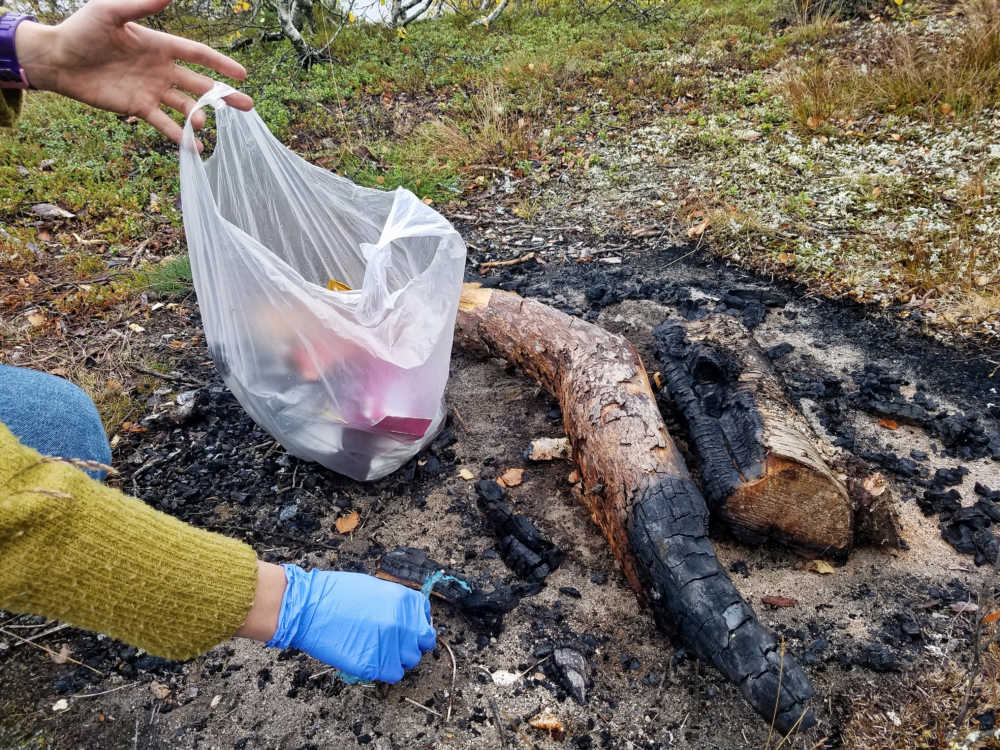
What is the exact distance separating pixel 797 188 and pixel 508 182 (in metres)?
1.92

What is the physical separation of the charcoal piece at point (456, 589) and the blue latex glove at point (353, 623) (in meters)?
0.19

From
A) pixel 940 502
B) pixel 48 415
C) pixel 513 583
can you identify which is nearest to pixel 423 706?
pixel 513 583

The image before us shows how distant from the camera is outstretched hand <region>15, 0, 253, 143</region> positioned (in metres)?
1.59

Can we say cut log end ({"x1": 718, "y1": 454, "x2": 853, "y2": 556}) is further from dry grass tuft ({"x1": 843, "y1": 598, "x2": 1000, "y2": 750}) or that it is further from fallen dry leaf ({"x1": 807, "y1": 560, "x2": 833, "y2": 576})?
dry grass tuft ({"x1": 843, "y1": 598, "x2": 1000, "y2": 750})

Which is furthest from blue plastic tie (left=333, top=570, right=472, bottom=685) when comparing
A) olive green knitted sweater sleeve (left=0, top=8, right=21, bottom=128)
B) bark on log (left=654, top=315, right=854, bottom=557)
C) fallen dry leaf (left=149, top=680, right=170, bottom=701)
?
olive green knitted sweater sleeve (left=0, top=8, right=21, bottom=128)

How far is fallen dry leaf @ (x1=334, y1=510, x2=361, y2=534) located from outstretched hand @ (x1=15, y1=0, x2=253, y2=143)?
1268 millimetres

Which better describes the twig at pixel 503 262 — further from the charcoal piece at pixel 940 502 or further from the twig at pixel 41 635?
the twig at pixel 41 635

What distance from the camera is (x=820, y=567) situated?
5.51ft

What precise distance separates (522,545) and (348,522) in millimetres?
580

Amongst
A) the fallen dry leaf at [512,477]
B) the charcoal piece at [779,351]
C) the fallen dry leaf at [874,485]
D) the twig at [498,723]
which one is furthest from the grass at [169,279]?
the fallen dry leaf at [874,485]

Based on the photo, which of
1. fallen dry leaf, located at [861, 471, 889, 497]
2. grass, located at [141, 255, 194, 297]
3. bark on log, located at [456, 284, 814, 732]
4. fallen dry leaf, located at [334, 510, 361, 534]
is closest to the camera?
bark on log, located at [456, 284, 814, 732]

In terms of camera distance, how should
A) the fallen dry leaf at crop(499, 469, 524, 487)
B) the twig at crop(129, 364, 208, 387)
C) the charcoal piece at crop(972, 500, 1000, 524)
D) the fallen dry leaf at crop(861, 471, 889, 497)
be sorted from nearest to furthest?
1. the fallen dry leaf at crop(861, 471, 889, 497)
2. the charcoal piece at crop(972, 500, 1000, 524)
3. the fallen dry leaf at crop(499, 469, 524, 487)
4. the twig at crop(129, 364, 208, 387)

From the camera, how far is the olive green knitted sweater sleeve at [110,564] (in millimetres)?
898

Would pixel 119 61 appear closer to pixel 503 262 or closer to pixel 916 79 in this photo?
Result: pixel 503 262
